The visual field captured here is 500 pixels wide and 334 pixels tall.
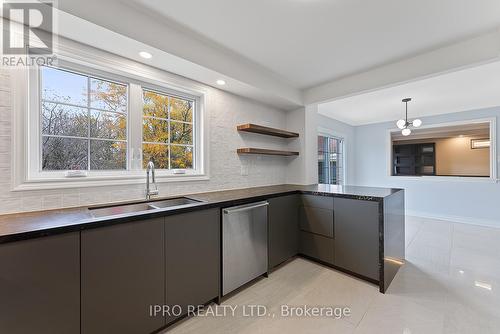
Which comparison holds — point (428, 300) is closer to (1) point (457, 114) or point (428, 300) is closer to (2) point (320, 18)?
(2) point (320, 18)

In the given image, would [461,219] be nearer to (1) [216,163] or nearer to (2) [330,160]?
(2) [330,160]

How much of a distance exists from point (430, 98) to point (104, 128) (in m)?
5.03

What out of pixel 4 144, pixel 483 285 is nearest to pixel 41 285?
pixel 4 144

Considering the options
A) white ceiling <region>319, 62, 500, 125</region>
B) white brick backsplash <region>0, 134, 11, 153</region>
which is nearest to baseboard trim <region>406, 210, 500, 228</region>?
white ceiling <region>319, 62, 500, 125</region>

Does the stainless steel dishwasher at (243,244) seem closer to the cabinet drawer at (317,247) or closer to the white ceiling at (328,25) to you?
the cabinet drawer at (317,247)

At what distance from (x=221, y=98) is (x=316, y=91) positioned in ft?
4.85

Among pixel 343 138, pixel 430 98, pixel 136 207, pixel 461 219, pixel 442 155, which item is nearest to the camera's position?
pixel 136 207

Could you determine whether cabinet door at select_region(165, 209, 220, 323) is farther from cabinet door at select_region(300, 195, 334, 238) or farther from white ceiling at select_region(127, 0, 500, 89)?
white ceiling at select_region(127, 0, 500, 89)

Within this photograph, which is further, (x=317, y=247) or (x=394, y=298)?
(x=317, y=247)

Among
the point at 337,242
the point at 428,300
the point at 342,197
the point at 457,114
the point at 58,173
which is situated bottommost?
the point at 428,300

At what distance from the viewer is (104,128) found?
1.96 m

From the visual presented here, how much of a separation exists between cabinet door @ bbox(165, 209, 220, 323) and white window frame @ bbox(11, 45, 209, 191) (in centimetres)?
75

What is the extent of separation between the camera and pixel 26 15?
145cm

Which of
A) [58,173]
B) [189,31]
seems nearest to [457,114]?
[189,31]
